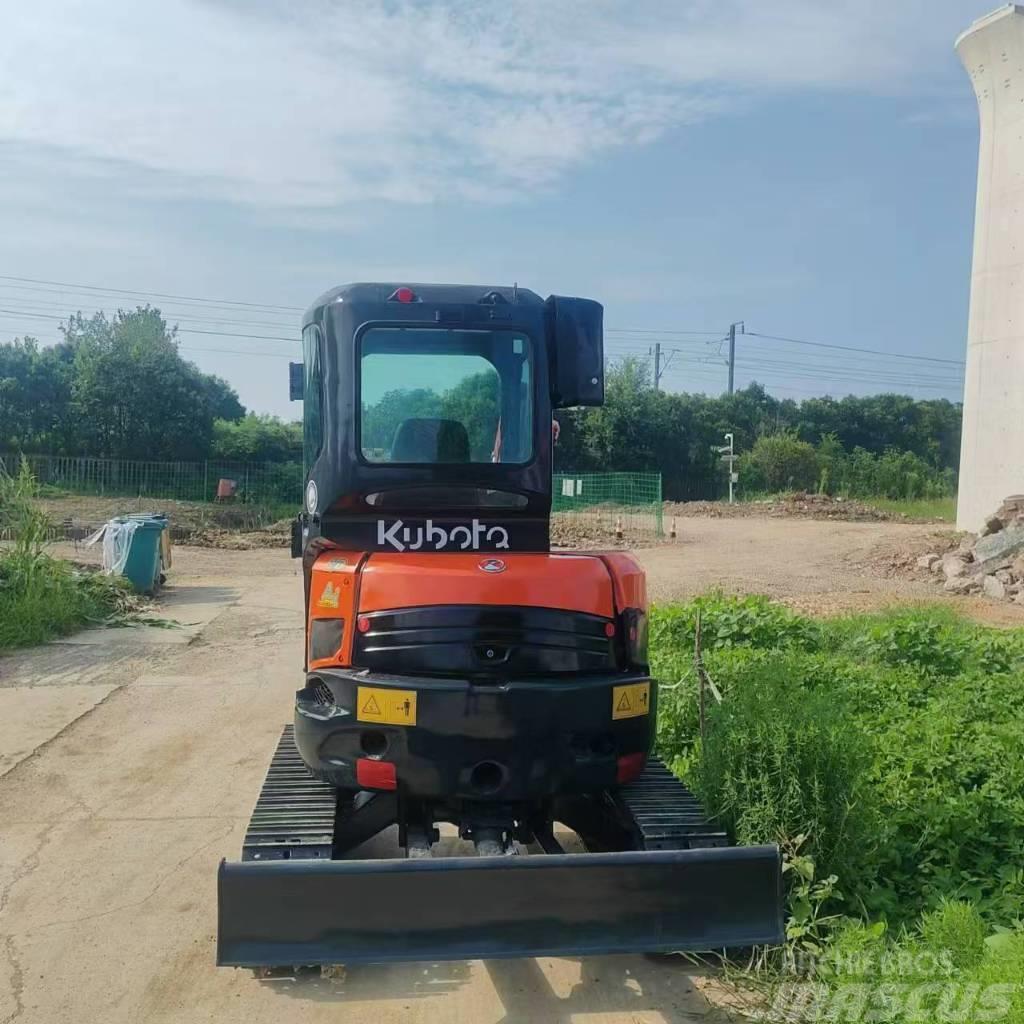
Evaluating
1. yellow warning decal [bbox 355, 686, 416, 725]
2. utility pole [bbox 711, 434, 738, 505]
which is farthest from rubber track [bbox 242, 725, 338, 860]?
utility pole [bbox 711, 434, 738, 505]

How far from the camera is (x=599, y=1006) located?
3842 mm

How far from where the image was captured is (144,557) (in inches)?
572

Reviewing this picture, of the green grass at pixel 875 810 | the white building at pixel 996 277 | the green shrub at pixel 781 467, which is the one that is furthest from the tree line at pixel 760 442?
the green grass at pixel 875 810

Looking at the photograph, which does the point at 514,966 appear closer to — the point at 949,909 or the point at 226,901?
the point at 226,901

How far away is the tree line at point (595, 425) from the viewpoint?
120 feet

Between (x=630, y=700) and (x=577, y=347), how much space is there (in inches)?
60.2

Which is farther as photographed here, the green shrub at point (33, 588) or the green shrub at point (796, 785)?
the green shrub at point (33, 588)

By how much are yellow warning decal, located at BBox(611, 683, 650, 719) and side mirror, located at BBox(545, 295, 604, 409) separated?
4.08ft

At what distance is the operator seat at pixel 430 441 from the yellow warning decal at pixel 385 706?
105 centimetres

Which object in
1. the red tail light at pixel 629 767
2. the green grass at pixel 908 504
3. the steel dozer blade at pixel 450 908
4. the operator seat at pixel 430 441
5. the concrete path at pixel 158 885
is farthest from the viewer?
the green grass at pixel 908 504

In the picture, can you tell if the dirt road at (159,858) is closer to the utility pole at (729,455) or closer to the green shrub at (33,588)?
the green shrub at (33,588)

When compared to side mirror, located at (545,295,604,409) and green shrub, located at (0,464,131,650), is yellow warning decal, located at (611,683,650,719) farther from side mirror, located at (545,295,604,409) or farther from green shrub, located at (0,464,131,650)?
green shrub, located at (0,464,131,650)

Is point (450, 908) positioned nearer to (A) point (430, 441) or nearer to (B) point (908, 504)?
(A) point (430, 441)

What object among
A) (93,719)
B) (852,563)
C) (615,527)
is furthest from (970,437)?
(93,719)
